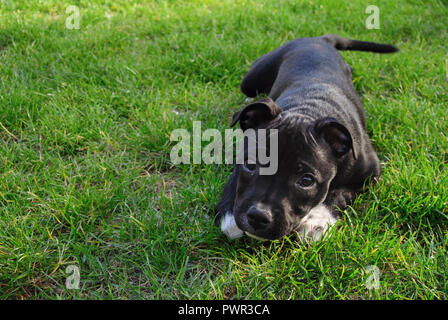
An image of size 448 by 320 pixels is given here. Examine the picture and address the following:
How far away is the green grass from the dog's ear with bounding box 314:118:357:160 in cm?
60

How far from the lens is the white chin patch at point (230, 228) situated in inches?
121

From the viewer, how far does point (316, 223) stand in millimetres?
3242

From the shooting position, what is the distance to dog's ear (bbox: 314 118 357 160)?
9.61 feet

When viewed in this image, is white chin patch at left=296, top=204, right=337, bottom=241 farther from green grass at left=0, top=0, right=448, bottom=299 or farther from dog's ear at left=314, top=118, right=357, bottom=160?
dog's ear at left=314, top=118, right=357, bottom=160

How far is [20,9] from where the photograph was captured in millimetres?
6496

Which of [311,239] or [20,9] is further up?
[20,9]

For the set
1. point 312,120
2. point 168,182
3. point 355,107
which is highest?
point 312,120

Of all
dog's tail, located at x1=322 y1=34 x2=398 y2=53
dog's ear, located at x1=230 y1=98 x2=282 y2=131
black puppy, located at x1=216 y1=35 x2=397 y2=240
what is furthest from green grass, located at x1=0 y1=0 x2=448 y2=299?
dog's ear, located at x1=230 y1=98 x2=282 y2=131

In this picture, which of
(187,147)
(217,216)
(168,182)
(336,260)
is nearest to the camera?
(336,260)

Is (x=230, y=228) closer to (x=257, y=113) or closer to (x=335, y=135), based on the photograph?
(x=257, y=113)

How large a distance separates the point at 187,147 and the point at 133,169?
0.58 metres

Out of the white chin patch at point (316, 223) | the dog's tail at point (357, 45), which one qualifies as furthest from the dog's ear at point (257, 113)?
the dog's tail at point (357, 45)
